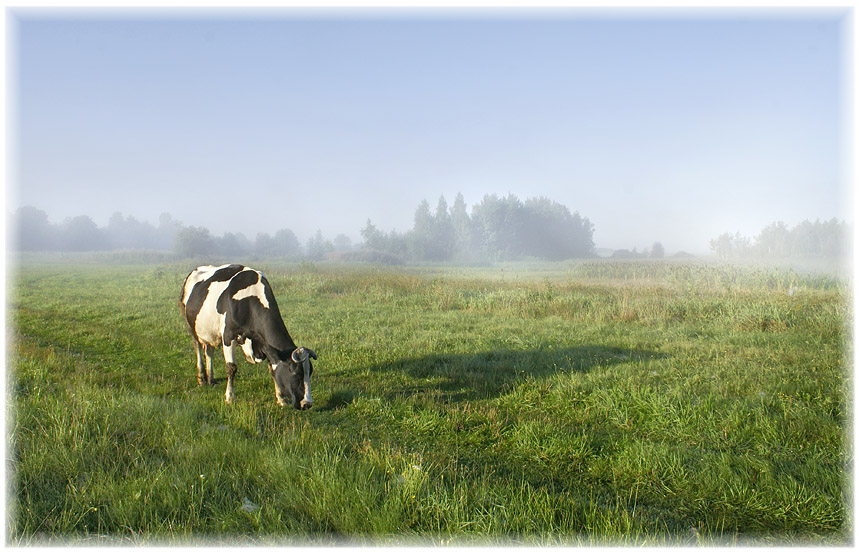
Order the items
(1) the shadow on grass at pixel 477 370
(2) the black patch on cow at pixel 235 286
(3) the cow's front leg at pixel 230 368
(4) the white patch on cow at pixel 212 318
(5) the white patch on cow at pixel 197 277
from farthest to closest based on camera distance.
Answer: (5) the white patch on cow at pixel 197 277
(4) the white patch on cow at pixel 212 318
(2) the black patch on cow at pixel 235 286
(1) the shadow on grass at pixel 477 370
(3) the cow's front leg at pixel 230 368

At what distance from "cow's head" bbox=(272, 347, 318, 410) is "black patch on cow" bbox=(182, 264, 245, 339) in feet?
8.07

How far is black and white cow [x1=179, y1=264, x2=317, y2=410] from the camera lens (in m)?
6.41

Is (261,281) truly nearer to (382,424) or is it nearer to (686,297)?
(382,424)

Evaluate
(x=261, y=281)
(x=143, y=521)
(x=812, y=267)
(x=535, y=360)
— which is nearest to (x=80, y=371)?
(x=261, y=281)

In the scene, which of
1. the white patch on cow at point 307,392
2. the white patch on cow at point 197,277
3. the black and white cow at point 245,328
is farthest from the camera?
the white patch on cow at point 197,277

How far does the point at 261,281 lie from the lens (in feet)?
24.8

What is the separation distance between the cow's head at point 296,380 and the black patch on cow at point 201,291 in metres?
2.46

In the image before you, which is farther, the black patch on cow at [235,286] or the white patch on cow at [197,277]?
the white patch on cow at [197,277]

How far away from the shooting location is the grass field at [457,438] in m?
3.59

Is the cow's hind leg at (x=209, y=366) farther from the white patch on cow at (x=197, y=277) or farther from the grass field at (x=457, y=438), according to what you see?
the white patch on cow at (x=197, y=277)

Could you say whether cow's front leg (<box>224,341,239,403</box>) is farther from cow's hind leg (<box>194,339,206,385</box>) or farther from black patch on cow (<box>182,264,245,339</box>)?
black patch on cow (<box>182,264,245,339</box>)

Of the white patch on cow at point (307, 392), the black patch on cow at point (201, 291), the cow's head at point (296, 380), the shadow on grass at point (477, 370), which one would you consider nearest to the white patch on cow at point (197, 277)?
the black patch on cow at point (201, 291)

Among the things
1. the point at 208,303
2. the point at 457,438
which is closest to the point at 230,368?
the point at 208,303

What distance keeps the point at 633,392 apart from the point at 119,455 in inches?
259
